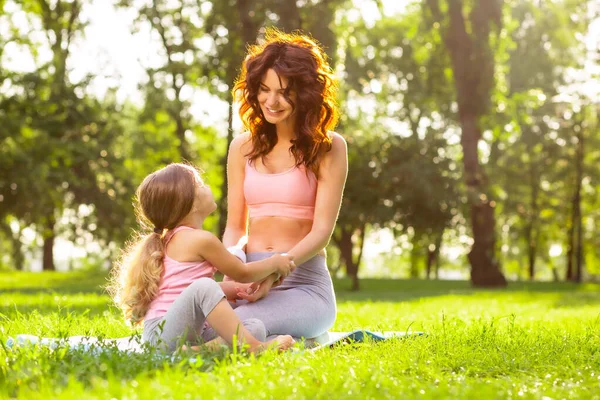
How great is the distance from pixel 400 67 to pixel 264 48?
2953 centimetres

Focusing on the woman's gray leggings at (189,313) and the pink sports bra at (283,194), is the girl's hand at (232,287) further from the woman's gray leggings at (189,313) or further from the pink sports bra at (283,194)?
the pink sports bra at (283,194)

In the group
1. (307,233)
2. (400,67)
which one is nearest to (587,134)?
(400,67)

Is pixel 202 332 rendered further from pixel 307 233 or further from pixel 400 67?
pixel 400 67

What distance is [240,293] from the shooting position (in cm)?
520

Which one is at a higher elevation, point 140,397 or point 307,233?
point 307,233

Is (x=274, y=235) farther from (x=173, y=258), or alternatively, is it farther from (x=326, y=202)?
(x=173, y=258)

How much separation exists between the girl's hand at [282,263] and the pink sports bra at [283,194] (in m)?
0.51

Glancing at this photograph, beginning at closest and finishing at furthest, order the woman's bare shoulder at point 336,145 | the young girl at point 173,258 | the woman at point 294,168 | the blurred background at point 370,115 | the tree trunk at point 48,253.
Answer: the young girl at point 173,258, the woman at point 294,168, the woman's bare shoulder at point 336,145, the blurred background at point 370,115, the tree trunk at point 48,253

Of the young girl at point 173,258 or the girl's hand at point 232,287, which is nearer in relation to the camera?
the young girl at point 173,258

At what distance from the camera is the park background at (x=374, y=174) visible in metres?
3.93

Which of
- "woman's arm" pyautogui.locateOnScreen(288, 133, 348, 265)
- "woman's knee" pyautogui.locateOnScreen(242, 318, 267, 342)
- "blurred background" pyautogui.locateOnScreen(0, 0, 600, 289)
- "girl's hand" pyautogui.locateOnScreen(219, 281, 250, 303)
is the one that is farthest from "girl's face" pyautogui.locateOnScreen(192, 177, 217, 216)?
"blurred background" pyautogui.locateOnScreen(0, 0, 600, 289)

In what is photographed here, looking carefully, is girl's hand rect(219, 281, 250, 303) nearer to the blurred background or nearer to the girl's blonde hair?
the girl's blonde hair

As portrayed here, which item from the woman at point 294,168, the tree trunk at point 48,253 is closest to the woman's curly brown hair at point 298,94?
the woman at point 294,168

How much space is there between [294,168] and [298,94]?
525mm
